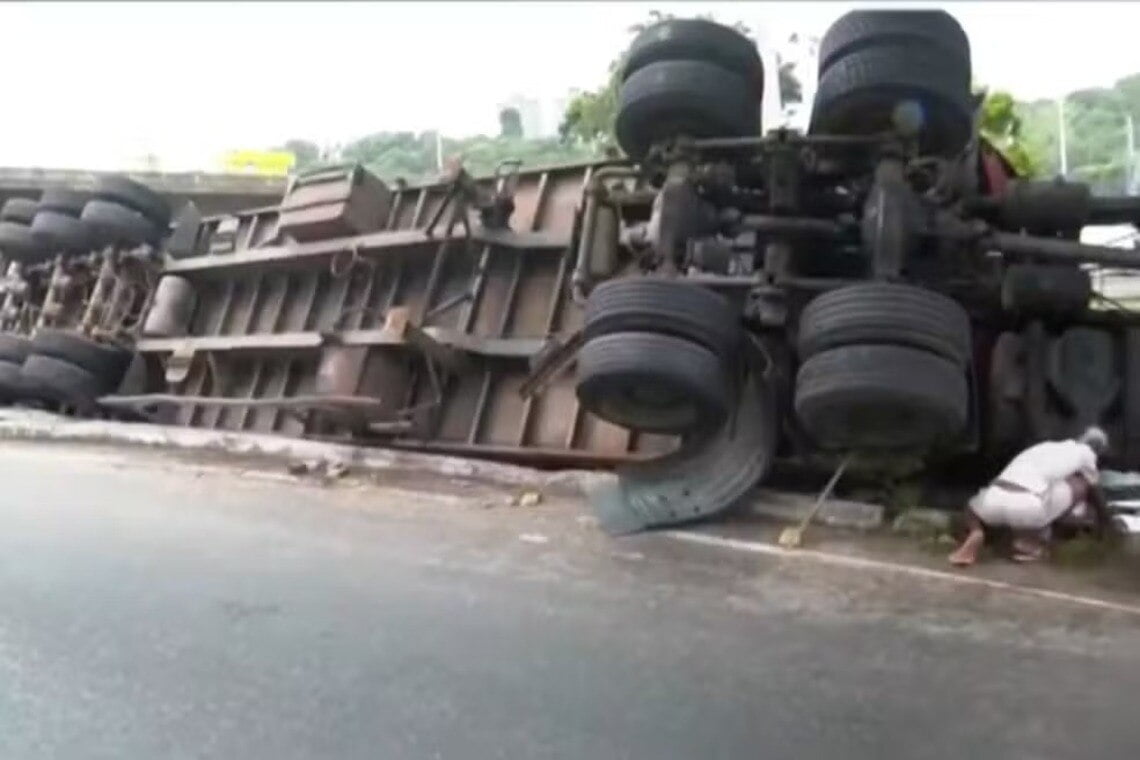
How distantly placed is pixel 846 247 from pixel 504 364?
1.73 metres

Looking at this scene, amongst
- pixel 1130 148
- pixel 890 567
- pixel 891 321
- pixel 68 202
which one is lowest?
pixel 890 567

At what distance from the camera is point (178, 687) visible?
228cm

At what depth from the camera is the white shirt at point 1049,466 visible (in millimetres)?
3146

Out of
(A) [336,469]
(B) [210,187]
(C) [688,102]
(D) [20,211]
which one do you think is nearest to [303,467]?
(A) [336,469]

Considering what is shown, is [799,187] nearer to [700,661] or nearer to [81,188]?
[700,661]

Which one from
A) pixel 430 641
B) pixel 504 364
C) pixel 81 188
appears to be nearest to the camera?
pixel 430 641

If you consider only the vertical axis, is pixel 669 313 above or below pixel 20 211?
below

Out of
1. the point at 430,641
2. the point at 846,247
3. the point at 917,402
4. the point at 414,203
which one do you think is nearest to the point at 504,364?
the point at 414,203

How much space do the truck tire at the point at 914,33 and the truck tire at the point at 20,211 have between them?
20.7 ft

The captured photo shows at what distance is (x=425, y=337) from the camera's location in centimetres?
507

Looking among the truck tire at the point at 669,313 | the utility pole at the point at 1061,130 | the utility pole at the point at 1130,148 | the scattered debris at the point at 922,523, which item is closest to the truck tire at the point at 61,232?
the truck tire at the point at 669,313

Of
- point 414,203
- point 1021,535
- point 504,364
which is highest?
point 414,203

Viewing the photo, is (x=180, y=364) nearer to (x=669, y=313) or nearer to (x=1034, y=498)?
(x=669, y=313)

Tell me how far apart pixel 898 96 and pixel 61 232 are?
231 inches
